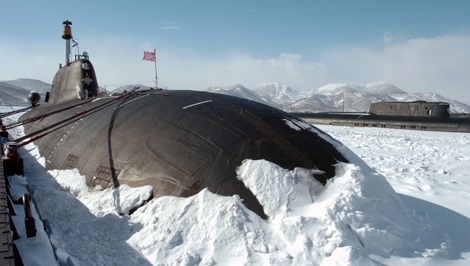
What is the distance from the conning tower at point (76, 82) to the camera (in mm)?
12875

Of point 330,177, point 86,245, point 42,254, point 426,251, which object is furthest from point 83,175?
point 426,251

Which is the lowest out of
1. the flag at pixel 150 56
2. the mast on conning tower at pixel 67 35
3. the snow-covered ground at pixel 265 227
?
the snow-covered ground at pixel 265 227

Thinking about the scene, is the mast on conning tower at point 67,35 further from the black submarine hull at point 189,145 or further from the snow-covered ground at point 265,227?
the snow-covered ground at point 265,227

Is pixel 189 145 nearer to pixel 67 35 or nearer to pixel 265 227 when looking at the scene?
pixel 265 227

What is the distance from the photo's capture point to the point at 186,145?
5660 millimetres

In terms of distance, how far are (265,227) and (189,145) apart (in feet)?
6.29

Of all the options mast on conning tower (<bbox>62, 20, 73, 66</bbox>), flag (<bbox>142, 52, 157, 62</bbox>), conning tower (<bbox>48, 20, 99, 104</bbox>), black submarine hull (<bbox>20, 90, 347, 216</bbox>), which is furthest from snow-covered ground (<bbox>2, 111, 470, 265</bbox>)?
mast on conning tower (<bbox>62, 20, 73, 66</bbox>)

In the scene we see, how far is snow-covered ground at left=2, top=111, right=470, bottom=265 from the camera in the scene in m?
4.13

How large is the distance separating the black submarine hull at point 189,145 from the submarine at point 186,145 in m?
0.01

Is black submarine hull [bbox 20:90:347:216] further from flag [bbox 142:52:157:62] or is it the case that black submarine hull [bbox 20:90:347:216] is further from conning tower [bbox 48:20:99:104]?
flag [bbox 142:52:157:62]

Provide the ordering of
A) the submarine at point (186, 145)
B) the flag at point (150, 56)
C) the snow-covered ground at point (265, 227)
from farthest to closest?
1. the flag at point (150, 56)
2. the submarine at point (186, 145)
3. the snow-covered ground at point (265, 227)

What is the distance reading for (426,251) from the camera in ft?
15.0

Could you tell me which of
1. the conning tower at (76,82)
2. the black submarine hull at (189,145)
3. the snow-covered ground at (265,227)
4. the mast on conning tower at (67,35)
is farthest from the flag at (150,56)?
the snow-covered ground at (265,227)

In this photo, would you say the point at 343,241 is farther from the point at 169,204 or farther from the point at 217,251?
the point at 169,204
